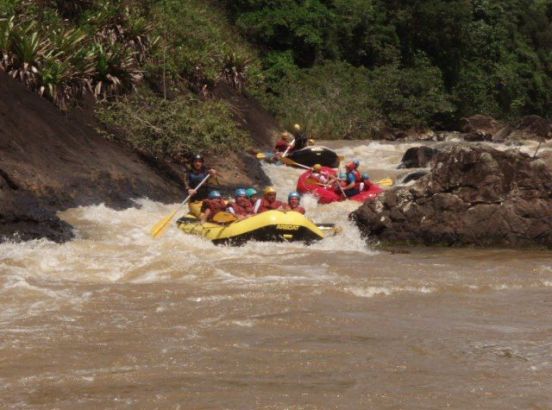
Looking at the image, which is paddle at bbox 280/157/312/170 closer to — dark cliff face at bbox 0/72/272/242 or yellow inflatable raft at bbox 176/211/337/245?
dark cliff face at bbox 0/72/272/242

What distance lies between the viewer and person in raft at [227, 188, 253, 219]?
14.8 metres

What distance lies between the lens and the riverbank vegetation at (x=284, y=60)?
19781 millimetres

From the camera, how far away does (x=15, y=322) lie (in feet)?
27.0

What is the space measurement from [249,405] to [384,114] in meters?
32.6

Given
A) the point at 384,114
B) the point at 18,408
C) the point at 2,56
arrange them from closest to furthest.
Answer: the point at 18,408 → the point at 2,56 → the point at 384,114

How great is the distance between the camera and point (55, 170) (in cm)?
1622

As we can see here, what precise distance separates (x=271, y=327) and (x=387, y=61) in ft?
114

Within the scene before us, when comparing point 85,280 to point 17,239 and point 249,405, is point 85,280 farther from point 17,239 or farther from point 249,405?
point 249,405

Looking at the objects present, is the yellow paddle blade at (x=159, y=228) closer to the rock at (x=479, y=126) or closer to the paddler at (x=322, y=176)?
the paddler at (x=322, y=176)

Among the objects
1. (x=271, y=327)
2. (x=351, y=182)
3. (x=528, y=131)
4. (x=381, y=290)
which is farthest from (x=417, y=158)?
(x=271, y=327)

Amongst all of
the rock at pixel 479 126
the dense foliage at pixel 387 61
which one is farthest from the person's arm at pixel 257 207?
the rock at pixel 479 126

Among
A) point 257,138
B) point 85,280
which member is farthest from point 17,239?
point 257,138

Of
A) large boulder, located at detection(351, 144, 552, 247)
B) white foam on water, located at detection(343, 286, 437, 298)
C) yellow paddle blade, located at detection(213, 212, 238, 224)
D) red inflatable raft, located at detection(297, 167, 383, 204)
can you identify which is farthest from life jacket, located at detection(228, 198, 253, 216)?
white foam on water, located at detection(343, 286, 437, 298)

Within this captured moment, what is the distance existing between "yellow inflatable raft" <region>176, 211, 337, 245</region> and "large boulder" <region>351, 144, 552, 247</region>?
40.8 inches
